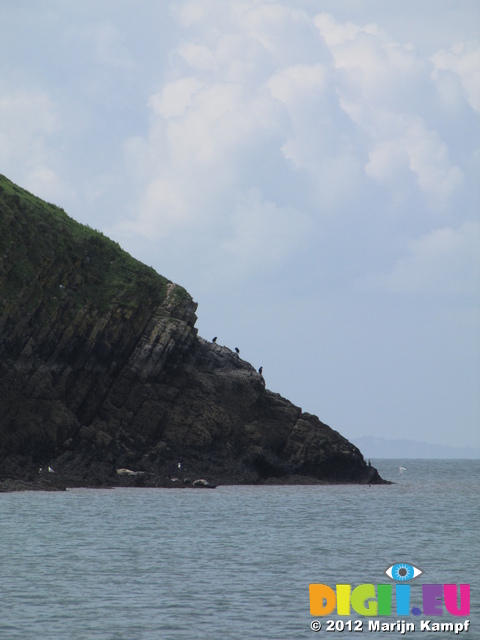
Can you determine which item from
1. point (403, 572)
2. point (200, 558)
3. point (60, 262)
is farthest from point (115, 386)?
point (403, 572)

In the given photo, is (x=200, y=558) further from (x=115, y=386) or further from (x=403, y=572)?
(x=115, y=386)

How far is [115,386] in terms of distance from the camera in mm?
72188

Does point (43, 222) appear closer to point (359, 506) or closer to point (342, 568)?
point (359, 506)

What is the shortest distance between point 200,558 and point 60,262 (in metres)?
42.2

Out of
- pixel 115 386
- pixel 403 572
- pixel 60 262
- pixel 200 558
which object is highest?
pixel 60 262

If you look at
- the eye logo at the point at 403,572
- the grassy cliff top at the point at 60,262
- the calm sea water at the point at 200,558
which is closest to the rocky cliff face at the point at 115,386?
the grassy cliff top at the point at 60,262

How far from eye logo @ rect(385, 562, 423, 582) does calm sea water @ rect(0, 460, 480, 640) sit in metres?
0.36

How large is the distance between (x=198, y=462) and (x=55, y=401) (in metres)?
12.5

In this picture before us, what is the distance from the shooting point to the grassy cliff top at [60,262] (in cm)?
6944

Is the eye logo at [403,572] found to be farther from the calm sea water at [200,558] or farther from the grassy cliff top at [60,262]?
the grassy cliff top at [60,262]

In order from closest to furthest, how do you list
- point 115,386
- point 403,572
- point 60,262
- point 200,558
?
point 403,572, point 200,558, point 115,386, point 60,262

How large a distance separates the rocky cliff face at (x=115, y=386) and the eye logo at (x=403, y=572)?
109ft

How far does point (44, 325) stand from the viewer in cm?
6862

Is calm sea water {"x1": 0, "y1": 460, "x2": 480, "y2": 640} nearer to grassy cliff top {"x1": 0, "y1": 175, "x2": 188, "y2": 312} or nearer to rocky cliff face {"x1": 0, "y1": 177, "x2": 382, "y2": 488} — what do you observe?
rocky cliff face {"x1": 0, "y1": 177, "x2": 382, "y2": 488}
